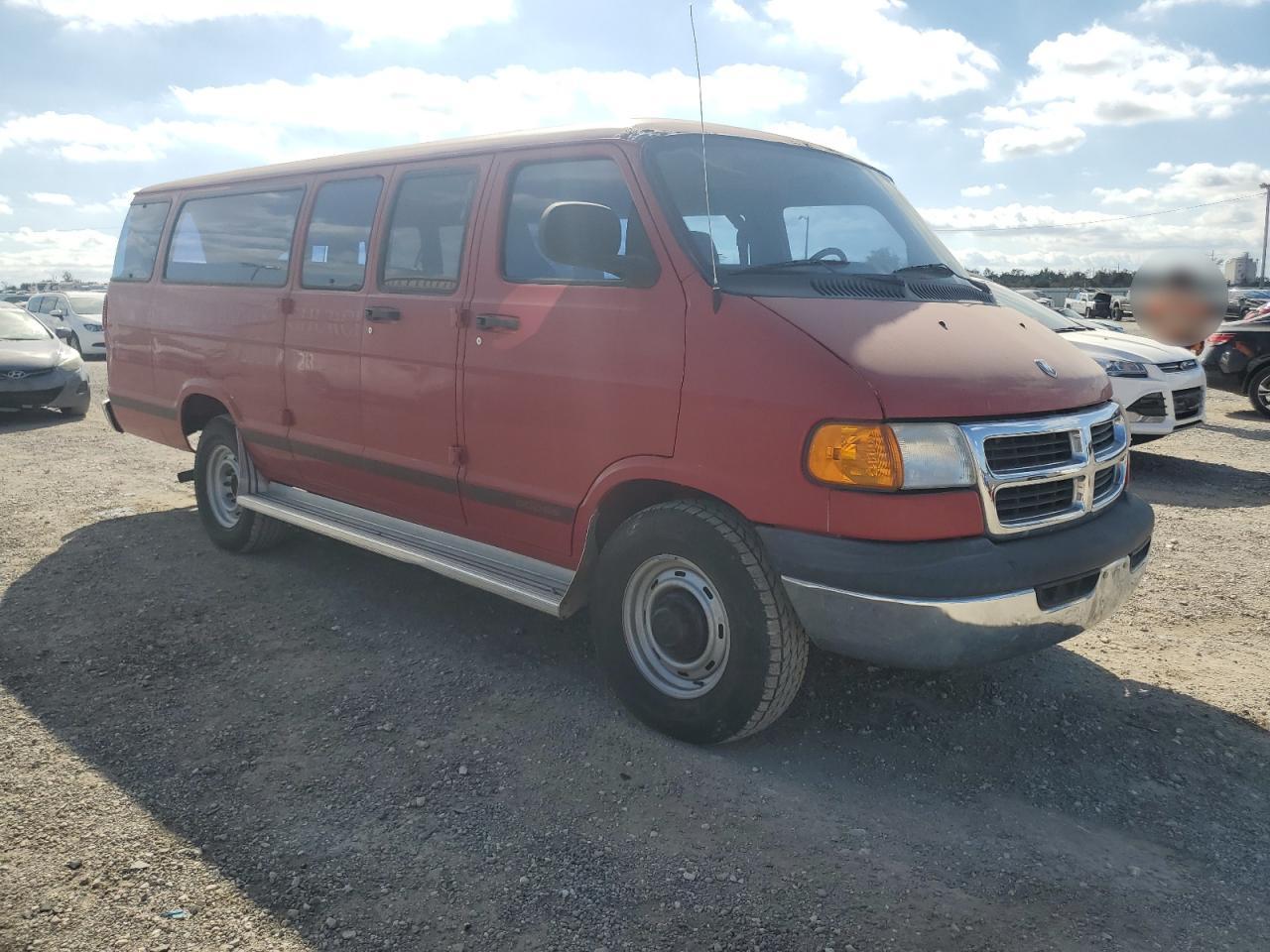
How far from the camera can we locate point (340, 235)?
4.74 m

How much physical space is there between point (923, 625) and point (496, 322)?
80.2 inches

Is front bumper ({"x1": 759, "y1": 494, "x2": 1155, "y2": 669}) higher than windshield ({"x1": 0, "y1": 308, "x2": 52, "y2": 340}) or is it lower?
lower

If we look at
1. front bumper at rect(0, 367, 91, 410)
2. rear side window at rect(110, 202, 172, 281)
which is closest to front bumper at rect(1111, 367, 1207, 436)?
rear side window at rect(110, 202, 172, 281)

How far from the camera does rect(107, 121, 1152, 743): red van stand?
295cm

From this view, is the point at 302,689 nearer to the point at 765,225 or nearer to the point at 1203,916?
the point at 765,225

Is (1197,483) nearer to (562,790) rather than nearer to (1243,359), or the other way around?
(1243,359)

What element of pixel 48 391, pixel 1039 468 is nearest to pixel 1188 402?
pixel 1039 468

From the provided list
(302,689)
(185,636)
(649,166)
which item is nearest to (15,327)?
(185,636)

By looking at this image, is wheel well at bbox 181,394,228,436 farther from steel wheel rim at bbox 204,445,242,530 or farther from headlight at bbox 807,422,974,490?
headlight at bbox 807,422,974,490

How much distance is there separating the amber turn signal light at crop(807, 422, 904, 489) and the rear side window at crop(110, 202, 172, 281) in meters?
5.04

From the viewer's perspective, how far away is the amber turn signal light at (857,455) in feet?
9.52

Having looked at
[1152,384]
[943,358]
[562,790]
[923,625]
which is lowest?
[562,790]

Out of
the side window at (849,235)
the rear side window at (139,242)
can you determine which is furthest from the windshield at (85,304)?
the side window at (849,235)

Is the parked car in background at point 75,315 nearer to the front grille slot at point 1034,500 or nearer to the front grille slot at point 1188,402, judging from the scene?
the front grille slot at point 1188,402
